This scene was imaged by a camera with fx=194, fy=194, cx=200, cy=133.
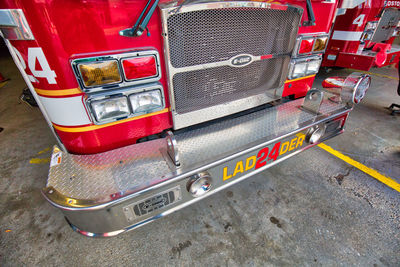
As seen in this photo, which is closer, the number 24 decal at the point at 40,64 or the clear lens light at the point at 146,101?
the number 24 decal at the point at 40,64

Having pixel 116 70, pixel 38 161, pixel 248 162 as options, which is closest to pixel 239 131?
pixel 248 162

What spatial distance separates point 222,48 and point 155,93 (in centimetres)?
55

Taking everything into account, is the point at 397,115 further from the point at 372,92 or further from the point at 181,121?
the point at 181,121

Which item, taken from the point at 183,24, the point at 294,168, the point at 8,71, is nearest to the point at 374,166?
the point at 294,168

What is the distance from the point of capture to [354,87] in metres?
1.64

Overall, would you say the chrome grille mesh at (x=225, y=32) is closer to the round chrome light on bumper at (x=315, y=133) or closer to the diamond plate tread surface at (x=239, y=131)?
the diamond plate tread surface at (x=239, y=131)

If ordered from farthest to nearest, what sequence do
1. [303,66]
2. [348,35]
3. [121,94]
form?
[348,35], [303,66], [121,94]

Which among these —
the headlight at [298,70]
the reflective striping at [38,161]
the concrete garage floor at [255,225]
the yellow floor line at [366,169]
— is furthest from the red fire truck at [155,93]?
the reflective striping at [38,161]

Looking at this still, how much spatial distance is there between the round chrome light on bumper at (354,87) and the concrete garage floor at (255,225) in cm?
99

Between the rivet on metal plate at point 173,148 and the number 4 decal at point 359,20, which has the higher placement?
the number 4 decal at point 359,20

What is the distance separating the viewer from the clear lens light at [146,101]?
1.21m

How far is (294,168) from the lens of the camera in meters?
2.39

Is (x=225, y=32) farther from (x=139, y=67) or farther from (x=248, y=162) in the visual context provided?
(x=248, y=162)

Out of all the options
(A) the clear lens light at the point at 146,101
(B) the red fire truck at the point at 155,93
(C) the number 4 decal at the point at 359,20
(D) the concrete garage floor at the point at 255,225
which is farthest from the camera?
(C) the number 4 decal at the point at 359,20
